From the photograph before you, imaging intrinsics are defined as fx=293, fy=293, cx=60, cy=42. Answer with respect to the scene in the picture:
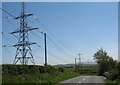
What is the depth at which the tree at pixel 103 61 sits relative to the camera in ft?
255

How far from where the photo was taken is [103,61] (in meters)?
82.2

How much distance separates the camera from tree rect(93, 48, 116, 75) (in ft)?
255

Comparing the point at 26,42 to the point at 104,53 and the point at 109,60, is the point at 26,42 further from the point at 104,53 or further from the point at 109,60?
the point at 104,53

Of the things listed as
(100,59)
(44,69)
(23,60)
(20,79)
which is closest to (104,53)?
(100,59)

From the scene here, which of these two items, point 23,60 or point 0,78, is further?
point 23,60

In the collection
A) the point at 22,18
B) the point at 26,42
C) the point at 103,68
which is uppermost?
the point at 22,18

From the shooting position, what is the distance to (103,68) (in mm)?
80375

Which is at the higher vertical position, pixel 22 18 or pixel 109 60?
pixel 22 18

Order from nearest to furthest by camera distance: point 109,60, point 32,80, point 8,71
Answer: point 8,71 → point 32,80 → point 109,60

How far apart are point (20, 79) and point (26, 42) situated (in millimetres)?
11509

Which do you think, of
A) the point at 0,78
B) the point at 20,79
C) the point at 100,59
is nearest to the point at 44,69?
the point at 20,79

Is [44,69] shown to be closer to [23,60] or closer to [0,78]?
[23,60]

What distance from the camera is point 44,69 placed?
41031mm

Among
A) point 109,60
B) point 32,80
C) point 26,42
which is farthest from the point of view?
point 109,60
